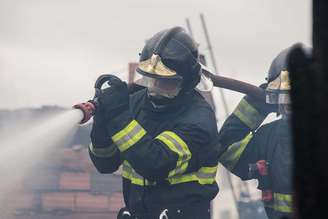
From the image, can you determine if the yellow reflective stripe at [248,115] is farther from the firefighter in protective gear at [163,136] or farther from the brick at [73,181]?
the brick at [73,181]

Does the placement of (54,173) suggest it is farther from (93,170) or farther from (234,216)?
(234,216)

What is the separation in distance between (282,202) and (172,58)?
5.52 feet

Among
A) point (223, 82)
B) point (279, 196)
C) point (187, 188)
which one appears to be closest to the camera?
point (187, 188)

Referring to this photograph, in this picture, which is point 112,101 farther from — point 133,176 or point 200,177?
point 200,177

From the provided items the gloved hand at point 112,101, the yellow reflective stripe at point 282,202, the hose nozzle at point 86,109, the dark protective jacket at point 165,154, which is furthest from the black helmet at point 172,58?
the yellow reflective stripe at point 282,202

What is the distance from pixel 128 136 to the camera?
418 cm

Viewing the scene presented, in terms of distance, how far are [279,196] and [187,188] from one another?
3.71ft

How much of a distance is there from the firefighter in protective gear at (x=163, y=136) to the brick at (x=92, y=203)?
158 inches

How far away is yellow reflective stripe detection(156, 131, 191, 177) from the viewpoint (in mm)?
4297

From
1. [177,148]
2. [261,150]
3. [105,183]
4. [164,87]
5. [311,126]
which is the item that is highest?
[311,126]

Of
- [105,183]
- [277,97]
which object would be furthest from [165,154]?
[105,183]

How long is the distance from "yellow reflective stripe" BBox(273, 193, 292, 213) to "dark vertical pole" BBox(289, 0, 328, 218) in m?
3.76

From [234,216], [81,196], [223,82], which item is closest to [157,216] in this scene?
[223,82]

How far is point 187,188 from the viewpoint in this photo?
14.9 ft
